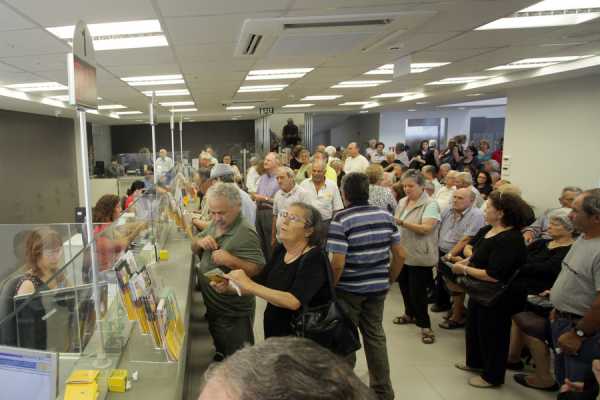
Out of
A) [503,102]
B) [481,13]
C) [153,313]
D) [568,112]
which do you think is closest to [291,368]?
[153,313]

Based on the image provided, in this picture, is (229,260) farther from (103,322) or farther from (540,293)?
(540,293)

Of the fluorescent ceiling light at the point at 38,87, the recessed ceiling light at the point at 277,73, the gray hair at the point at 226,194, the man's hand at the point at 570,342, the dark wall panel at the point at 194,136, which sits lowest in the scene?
the man's hand at the point at 570,342

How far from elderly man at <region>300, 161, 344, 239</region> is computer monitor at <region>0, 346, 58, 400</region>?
11.0 feet

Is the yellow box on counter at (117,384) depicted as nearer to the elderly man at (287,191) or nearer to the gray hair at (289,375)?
the gray hair at (289,375)

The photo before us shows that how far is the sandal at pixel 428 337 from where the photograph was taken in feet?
11.0

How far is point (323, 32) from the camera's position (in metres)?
3.30

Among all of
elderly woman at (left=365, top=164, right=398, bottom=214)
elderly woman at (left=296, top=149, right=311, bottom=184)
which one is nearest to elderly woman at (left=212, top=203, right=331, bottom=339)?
elderly woman at (left=365, top=164, right=398, bottom=214)

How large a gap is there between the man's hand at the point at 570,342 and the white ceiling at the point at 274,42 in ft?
7.43

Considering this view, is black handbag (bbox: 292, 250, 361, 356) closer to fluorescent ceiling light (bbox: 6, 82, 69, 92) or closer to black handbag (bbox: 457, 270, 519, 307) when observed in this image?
black handbag (bbox: 457, 270, 519, 307)

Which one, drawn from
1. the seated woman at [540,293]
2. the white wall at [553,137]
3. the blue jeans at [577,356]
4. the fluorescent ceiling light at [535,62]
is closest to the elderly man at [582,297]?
the blue jeans at [577,356]

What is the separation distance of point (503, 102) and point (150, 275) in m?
15.5

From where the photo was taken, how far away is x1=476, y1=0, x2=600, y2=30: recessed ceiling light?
304 cm

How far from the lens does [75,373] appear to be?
1230mm

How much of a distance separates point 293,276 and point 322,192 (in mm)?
2478
